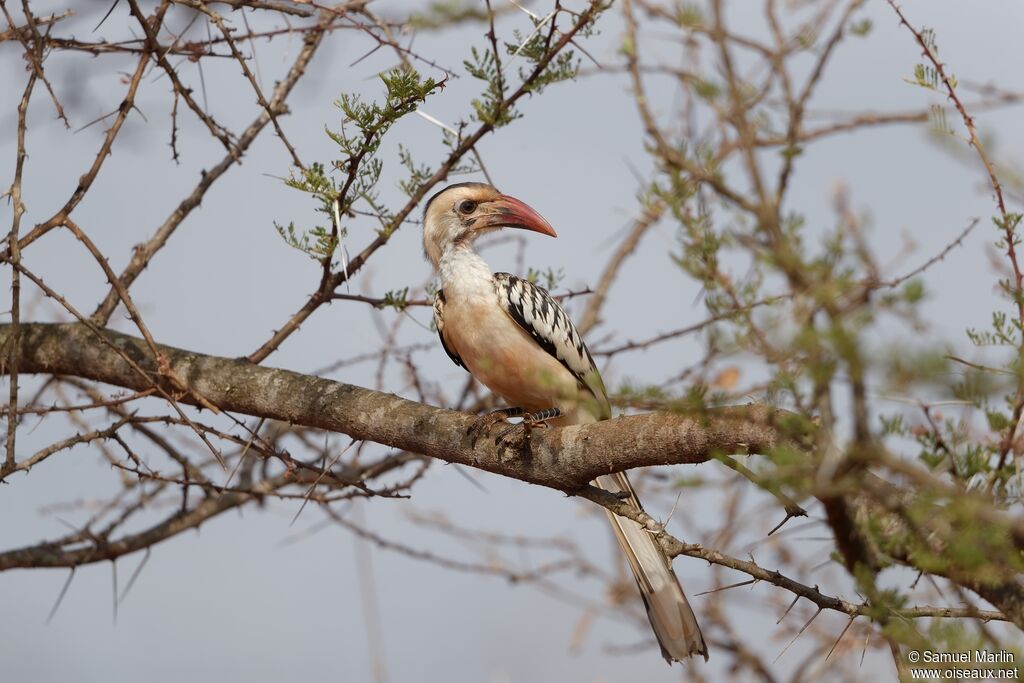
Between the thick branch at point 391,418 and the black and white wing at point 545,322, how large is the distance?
2.42 feet

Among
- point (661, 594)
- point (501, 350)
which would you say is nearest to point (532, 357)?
point (501, 350)

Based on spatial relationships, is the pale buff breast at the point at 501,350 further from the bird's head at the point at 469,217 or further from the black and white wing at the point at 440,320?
the bird's head at the point at 469,217

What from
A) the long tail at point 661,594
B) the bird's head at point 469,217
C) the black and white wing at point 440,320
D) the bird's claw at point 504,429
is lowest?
the long tail at point 661,594

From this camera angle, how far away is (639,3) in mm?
5227

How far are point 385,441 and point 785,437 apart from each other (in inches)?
62.4

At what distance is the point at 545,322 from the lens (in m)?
4.13

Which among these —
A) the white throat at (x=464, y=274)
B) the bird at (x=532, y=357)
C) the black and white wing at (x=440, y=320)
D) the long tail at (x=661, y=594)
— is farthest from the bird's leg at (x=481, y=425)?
the black and white wing at (x=440, y=320)

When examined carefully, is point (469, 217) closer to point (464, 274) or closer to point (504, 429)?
point (464, 274)

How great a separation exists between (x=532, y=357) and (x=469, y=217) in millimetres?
894

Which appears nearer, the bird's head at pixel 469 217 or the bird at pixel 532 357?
the bird at pixel 532 357

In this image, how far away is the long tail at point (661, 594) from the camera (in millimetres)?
3924

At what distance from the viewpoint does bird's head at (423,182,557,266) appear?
4.59m

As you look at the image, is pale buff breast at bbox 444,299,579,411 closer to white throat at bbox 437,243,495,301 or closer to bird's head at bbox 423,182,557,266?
white throat at bbox 437,243,495,301

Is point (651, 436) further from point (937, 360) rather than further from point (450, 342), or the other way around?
point (450, 342)
